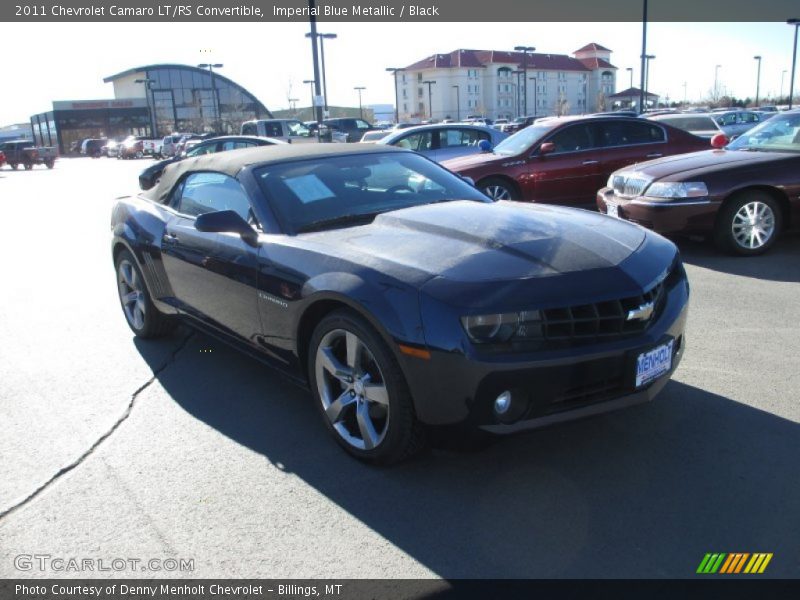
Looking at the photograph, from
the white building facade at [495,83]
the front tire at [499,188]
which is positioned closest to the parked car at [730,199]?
the front tire at [499,188]

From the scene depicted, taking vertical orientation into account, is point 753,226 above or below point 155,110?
below

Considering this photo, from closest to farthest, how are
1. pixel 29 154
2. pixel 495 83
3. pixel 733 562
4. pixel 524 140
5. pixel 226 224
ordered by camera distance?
1. pixel 733 562
2. pixel 226 224
3. pixel 524 140
4. pixel 29 154
5. pixel 495 83

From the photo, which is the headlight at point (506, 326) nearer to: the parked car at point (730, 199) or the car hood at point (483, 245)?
the car hood at point (483, 245)

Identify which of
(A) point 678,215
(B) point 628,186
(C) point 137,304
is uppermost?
(B) point 628,186

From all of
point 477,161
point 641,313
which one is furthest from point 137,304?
point 477,161

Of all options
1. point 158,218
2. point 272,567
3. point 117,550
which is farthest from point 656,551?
point 158,218

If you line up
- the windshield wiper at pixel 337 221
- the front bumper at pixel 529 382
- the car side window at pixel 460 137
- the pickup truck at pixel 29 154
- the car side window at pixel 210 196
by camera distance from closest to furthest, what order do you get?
the front bumper at pixel 529 382, the windshield wiper at pixel 337 221, the car side window at pixel 210 196, the car side window at pixel 460 137, the pickup truck at pixel 29 154

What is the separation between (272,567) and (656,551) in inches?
56.9

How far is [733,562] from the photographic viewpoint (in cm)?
248

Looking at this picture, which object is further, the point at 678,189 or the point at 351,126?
the point at 351,126

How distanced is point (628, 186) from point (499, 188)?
2.51 metres

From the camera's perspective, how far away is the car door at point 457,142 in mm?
13070

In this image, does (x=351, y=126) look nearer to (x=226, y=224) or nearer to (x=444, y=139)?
(x=444, y=139)

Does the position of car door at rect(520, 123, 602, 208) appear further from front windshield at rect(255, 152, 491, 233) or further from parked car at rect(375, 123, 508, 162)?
front windshield at rect(255, 152, 491, 233)
